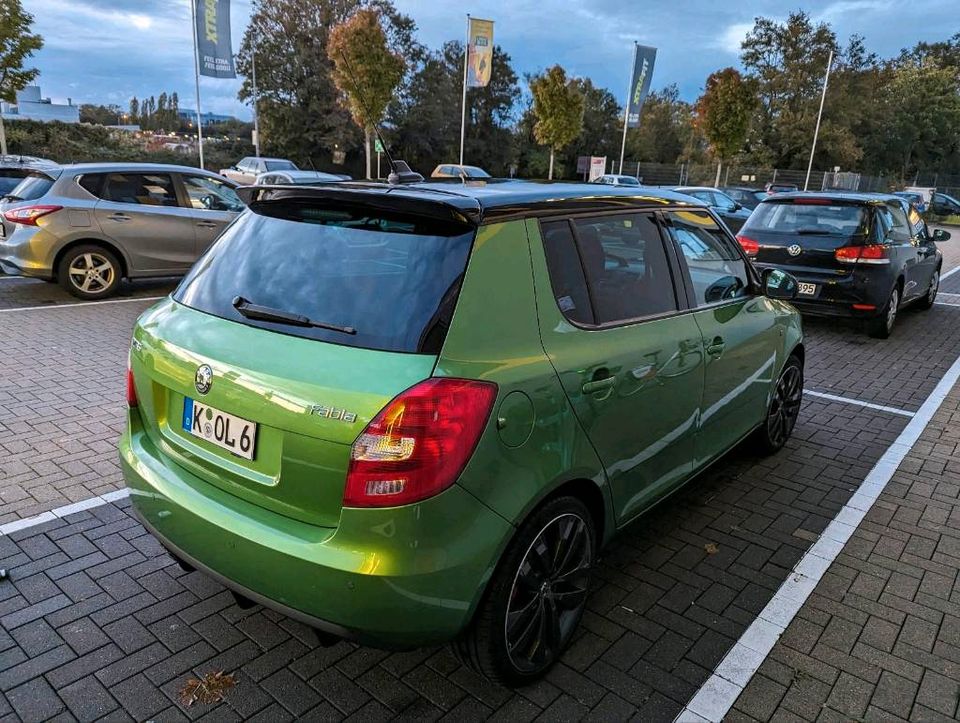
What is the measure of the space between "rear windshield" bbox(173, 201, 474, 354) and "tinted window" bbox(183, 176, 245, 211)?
7.48 metres

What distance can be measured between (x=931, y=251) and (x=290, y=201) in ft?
34.3

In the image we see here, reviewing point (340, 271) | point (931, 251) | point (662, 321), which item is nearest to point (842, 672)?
point (662, 321)

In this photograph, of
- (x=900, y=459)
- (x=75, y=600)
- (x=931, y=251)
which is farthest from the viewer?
(x=931, y=251)

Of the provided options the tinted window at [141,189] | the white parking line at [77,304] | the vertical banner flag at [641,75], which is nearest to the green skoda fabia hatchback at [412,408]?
the white parking line at [77,304]

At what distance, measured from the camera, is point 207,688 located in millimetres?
2516

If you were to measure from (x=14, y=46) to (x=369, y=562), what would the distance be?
25.8 metres

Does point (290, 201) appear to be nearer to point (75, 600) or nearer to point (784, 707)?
point (75, 600)

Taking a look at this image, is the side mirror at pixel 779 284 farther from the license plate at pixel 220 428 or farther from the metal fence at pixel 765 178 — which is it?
the metal fence at pixel 765 178

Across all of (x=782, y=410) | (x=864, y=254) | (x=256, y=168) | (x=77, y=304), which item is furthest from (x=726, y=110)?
(x=782, y=410)

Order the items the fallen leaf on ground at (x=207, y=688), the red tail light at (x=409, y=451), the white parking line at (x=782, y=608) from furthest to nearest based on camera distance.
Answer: the white parking line at (x=782, y=608), the fallen leaf on ground at (x=207, y=688), the red tail light at (x=409, y=451)

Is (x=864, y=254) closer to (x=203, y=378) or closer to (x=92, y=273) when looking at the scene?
(x=203, y=378)

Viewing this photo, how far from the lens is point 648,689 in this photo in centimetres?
262

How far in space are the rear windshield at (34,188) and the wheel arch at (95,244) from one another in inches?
26.7

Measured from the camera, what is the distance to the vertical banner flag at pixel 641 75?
3422 cm
